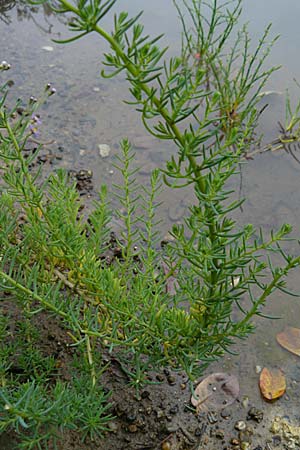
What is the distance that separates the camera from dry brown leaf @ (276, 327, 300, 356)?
241 centimetres

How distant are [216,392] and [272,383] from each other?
0.26 metres

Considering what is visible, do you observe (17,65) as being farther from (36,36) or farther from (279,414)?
(279,414)

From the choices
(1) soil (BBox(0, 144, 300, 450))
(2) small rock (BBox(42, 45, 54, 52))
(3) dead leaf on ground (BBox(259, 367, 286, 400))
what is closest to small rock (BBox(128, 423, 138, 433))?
(1) soil (BBox(0, 144, 300, 450))

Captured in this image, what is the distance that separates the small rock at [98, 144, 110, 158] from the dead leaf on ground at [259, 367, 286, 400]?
1689mm

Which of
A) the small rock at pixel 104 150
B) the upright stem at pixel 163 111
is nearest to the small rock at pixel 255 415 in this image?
the upright stem at pixel 163 111

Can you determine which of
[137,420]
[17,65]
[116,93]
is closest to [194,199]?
[116,93]

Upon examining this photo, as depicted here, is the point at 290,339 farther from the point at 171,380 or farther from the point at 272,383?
the point at 171,380

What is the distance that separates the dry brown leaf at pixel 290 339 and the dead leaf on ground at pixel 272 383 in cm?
14

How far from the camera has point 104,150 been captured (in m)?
3.36

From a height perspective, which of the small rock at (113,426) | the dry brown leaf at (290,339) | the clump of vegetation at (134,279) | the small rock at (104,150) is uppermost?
the small rock at (104,150)

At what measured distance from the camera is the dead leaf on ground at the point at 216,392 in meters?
2.16

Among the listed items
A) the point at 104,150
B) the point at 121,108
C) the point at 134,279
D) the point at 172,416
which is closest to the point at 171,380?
the point at 172,416

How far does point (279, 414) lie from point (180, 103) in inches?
60.9

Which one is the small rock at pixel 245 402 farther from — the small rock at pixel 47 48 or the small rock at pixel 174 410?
the small rock at pixel 47 48
